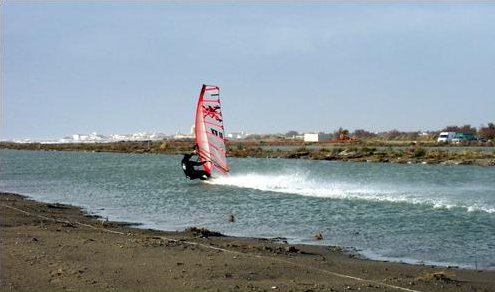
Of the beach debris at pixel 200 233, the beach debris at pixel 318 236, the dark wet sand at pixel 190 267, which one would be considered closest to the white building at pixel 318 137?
the beach debris at pixel 318 236

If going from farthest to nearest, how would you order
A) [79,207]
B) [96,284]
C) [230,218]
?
1. [79,207]
2. [230,218]
3. [96,284]

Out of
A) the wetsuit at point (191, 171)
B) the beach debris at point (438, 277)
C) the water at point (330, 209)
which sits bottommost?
the water at point (330, 209)

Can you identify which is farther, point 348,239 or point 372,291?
point 348,239

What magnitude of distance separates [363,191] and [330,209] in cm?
772

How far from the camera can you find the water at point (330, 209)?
15.7 meters

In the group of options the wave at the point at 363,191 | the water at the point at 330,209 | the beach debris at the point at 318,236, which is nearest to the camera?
the water at the point at 330,209

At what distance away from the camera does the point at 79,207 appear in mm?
24266

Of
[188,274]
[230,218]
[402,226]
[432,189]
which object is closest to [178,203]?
[230,218]

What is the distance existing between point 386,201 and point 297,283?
16.0 m

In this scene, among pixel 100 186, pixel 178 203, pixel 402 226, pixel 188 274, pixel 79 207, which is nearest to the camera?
pixel 188 274

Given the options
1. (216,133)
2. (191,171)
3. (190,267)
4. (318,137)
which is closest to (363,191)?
(216,133)

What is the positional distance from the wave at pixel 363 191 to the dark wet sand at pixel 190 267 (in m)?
11.4

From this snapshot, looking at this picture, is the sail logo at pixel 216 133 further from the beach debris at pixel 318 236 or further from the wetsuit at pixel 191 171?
the beach debris at pixel 318 236

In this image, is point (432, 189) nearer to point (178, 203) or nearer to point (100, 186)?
point (178, 203)
